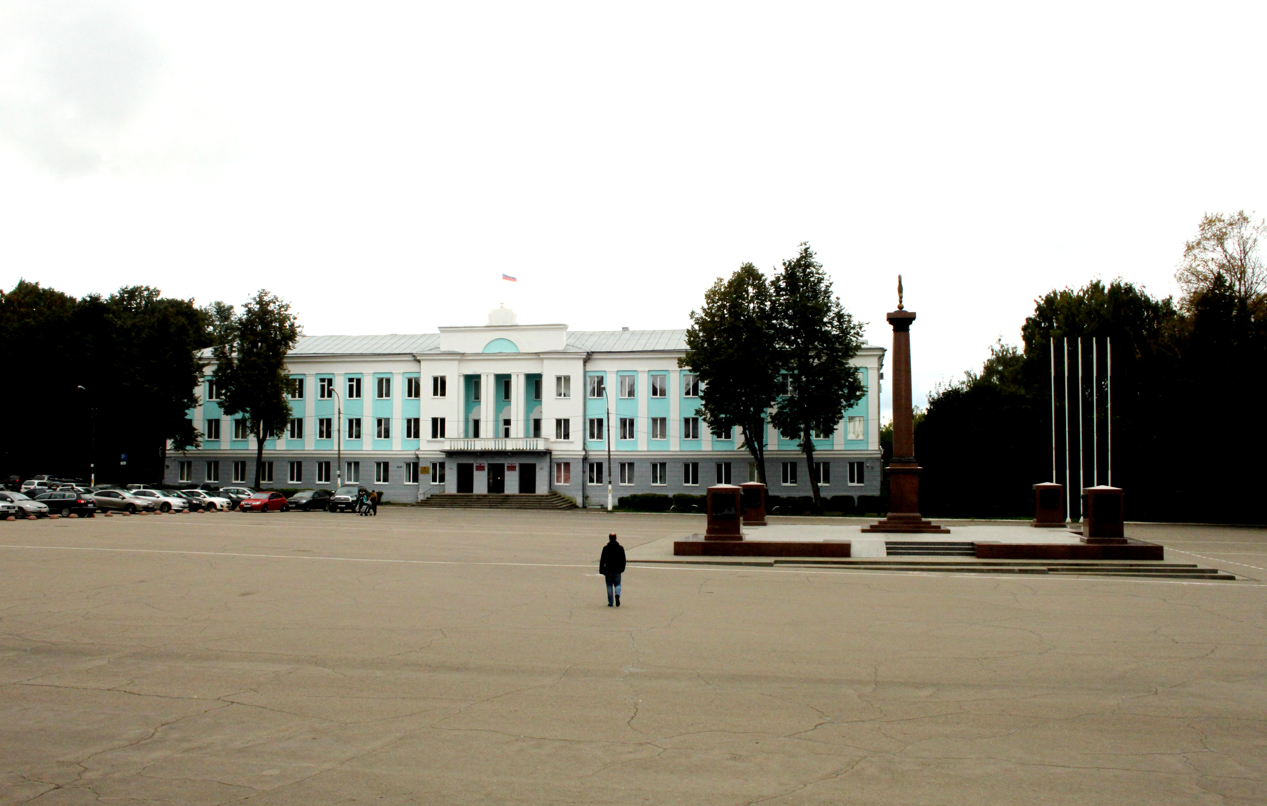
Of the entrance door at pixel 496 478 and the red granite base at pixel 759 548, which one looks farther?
the entrance door at pixel 496 478

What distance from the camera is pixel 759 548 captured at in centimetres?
2662

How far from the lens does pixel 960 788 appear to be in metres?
6.58

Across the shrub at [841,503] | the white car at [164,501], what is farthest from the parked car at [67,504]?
the shrub at [841,503]

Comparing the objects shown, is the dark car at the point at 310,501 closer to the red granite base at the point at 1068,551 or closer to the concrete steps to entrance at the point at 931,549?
the concrete steps to entrance at the point at 931,549

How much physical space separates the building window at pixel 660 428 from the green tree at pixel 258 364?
27402 millimetres

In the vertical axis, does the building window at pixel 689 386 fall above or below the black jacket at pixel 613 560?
above

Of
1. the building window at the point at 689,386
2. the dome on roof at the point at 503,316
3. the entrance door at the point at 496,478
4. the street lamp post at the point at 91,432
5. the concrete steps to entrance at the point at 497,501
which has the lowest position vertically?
the concrete steps to entrance at the point at 497,501

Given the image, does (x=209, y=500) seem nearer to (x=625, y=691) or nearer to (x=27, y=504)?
(x=27, y=504)

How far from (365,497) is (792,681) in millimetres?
46412

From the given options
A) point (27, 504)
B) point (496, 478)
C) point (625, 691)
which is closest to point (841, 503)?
point (496, 478)

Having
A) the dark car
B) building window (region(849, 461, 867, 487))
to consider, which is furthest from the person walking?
building window (region(849, 461, 867, 487))

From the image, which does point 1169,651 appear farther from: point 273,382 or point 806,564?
point 273,382

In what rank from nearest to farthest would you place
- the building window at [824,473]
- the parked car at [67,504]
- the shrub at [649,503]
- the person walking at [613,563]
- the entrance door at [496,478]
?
1. the person walking at [613,563]
2. the parked car at [67,504]
3. the shrub at [649,503]
4. the building window at [824,473]
5. the entrance door at [496,478]

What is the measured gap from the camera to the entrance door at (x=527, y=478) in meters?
67.2
